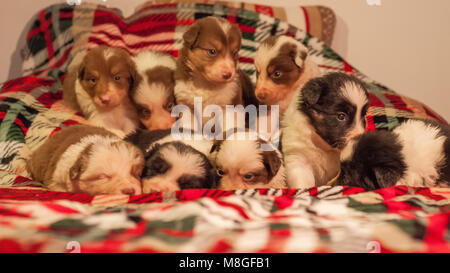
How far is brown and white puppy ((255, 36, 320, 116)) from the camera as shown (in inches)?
117

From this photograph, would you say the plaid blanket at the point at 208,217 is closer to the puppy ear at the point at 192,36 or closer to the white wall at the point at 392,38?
the puppy ear at the point at 192,36

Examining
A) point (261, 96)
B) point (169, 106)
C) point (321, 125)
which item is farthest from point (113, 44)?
point (321, 125)

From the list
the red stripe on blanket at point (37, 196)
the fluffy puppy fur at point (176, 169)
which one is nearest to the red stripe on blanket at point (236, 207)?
the fluffy puppy fur at point (176, 169)

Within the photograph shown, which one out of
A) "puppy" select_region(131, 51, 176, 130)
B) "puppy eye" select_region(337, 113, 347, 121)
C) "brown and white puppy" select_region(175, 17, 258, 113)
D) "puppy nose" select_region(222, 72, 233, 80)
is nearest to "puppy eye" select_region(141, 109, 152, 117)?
"puppy" select_region(131, 51, 176, 130)

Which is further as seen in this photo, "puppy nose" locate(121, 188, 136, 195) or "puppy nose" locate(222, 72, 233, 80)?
"puppy nose" locate(222, 72, 233, 80)

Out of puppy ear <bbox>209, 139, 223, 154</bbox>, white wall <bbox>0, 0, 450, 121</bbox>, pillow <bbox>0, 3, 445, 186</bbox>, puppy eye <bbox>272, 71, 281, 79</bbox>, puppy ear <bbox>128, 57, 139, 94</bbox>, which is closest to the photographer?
puppy ear <bbox>209, 139, 223, 154</bbox>

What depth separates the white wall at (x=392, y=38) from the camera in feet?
13.8

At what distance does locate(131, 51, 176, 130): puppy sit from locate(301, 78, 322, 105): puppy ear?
1.10m

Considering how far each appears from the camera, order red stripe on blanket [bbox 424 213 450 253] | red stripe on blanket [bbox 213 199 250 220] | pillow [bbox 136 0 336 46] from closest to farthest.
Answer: red stripe on blanket [bbox 424 213 450 253], red stripe on blanket [bbox 213 199 250 220], pillow [bbox 136 0 336 46]

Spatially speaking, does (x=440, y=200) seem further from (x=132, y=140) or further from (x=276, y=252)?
(x=132, y=140)

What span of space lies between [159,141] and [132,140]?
10.3 inches

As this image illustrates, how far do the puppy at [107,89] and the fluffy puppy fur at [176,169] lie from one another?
68 cm

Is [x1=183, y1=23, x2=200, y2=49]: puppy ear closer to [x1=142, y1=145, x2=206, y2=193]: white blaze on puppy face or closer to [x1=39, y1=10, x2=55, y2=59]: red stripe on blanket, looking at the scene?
[x1=142, y1=145, x2=206, y2=193]: white blaze on puppy face

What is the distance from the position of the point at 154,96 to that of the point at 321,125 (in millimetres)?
1318
